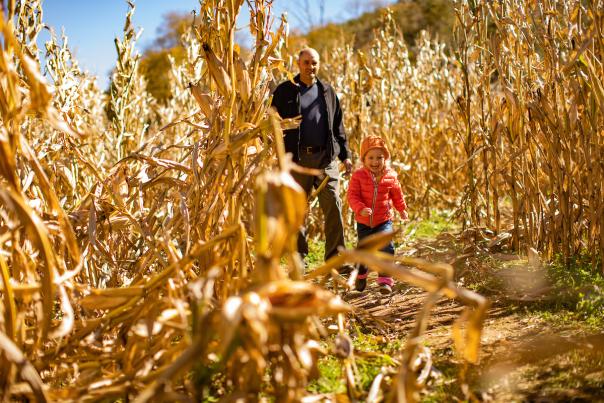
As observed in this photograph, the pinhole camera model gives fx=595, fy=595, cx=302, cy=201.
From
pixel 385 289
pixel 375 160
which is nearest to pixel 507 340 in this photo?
pixel 385 289

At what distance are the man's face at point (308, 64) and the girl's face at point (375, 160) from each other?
79 cm

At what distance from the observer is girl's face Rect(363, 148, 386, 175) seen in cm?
356

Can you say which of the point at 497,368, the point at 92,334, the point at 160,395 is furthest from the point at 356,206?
the point at 160,395

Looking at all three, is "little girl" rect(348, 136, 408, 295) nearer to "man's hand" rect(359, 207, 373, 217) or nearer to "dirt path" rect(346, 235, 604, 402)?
"man's hand" rect(359, 207, 373, 217)

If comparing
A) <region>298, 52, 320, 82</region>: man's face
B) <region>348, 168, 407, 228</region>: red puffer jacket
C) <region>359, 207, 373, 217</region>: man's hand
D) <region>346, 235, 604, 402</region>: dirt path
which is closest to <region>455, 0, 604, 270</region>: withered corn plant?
<region>346, 235, 604, 402</region>: dirt path

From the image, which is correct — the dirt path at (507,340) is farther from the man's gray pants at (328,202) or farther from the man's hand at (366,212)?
the man's gray pants at (328,202)

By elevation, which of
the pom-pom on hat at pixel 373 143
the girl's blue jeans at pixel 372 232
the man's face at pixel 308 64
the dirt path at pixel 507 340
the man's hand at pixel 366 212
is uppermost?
the man's face at pixel 308 64

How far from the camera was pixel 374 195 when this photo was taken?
3.54 metres

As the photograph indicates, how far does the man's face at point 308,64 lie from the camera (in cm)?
393

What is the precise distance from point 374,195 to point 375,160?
21cm

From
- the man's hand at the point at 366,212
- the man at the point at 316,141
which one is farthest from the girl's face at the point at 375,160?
the man at the point at 316,141

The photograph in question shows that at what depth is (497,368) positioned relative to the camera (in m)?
2.11

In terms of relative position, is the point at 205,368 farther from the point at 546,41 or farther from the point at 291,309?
the point at 546,41

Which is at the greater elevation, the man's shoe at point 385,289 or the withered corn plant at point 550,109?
the withered corn plant at point 550,109
